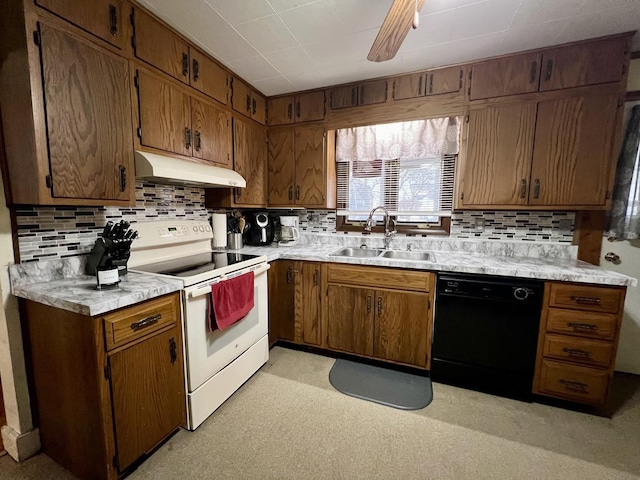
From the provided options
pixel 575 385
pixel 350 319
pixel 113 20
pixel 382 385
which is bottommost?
pixel 382 385

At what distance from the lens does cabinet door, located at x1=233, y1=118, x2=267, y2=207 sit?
7.84 ft

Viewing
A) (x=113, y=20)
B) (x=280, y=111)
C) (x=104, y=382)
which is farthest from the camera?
(x=280, y=111)

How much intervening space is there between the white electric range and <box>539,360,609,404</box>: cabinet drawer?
2.01 m

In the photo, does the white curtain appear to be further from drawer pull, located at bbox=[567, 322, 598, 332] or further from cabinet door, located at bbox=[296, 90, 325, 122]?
drawer pull, located at bbox=[567, 322, 598, 332]

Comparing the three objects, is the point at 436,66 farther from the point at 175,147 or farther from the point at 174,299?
the point at 174,299

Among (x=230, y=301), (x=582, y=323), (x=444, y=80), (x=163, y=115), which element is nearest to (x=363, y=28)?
(x=444, y=80)

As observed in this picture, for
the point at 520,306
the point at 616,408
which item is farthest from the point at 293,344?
the point at 616,408

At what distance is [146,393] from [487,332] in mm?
2099

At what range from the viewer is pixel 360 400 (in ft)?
6.05

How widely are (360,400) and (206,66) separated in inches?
106

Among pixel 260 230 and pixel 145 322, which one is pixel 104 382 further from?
pixel 260 230

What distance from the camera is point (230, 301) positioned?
1710mm

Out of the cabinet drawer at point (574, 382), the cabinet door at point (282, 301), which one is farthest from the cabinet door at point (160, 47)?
the cabinet drawer at point (574, 382)

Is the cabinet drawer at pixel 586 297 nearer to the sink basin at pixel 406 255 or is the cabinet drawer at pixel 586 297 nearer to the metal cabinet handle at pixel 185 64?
the sink basin at pixel 406 255
